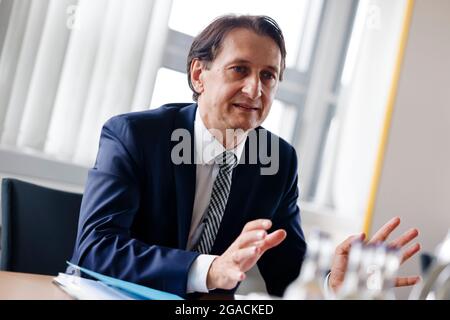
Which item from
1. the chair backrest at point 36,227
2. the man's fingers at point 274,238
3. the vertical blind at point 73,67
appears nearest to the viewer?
the man's fingers at point 274,238

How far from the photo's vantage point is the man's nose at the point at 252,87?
193 cm

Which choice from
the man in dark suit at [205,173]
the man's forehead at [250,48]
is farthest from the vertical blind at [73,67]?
the man's forehead at [250,48]

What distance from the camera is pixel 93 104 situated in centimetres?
274

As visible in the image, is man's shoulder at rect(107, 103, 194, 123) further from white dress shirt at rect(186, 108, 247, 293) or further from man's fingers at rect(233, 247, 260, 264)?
man's fingers at rect(233, 247, 260, 264)

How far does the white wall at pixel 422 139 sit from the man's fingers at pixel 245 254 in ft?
9.02

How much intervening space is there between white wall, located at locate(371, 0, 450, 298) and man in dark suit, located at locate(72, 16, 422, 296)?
185 centimetres

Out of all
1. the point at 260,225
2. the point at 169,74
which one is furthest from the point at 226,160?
the point at 169,74

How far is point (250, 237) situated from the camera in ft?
3.83

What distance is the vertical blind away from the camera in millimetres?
2555

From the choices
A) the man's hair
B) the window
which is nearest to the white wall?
the window

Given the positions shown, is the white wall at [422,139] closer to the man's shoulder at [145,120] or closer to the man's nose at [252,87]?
the man's nose at [252,87]
